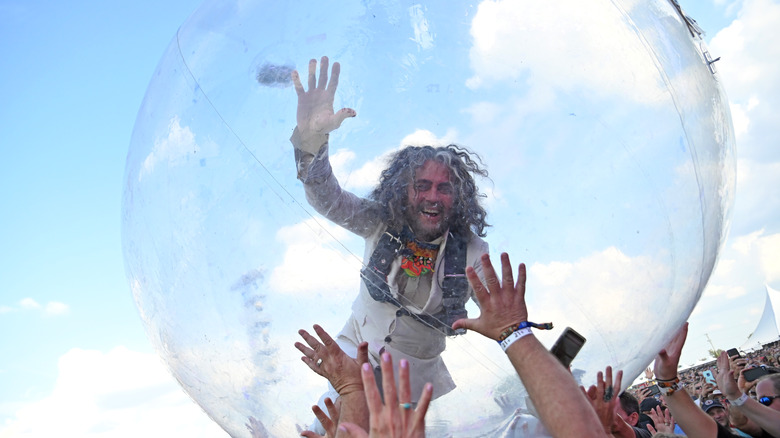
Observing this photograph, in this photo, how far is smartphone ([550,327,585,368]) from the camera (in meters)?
1.92

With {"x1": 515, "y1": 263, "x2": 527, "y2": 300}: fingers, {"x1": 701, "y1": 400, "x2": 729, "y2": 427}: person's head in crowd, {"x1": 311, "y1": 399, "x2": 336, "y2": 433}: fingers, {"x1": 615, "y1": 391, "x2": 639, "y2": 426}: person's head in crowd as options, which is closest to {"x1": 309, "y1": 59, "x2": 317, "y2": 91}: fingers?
{"x1": 515, "y1": 263, "x2": 527, "y2": 300}: fingers

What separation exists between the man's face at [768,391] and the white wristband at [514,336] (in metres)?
3.29

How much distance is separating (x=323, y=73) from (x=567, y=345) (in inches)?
47.8

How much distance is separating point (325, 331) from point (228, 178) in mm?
637

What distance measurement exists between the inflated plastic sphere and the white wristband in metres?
0.10

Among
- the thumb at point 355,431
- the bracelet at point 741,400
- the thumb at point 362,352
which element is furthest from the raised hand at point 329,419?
the bracelet at point 741,400

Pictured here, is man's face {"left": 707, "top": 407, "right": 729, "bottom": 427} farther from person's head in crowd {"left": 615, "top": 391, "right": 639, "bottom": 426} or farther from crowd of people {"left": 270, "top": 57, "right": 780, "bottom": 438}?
crowd of people {"left": 270, "top": 57, "right": 780, "bottom": 438}

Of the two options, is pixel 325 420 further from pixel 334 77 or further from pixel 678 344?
pixel 678 344

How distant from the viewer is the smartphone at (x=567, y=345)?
1.92 m

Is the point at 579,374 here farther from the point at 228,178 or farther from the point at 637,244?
the point at 228,178

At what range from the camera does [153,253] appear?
240 centimetres

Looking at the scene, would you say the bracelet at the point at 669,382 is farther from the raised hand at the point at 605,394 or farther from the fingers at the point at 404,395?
the fingers at the point at 404,395

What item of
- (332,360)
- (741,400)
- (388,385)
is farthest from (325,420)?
(741,400)

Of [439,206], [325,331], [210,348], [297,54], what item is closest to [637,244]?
[439,206]
